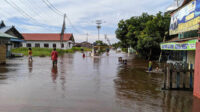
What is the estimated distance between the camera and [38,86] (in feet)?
26.8

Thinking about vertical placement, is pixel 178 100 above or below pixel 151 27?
below

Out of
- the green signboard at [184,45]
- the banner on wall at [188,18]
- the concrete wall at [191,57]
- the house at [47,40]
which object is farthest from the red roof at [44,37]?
the concrete wall at [191,57]

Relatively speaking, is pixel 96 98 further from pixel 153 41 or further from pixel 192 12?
pixel 153 41

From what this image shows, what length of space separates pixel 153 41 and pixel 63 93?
18210 mm

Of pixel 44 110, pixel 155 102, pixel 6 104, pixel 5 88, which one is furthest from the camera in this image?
pixel 5 88

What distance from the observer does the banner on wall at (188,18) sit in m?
11.7

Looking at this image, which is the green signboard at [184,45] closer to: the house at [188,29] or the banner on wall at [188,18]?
the house at [188,29]

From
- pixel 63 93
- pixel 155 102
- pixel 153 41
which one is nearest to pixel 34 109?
pixel 63 93

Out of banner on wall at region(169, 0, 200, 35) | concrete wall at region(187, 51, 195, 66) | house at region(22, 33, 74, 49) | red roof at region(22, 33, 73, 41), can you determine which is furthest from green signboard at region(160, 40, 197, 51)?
red roof at region(22, 33, 73, 41)

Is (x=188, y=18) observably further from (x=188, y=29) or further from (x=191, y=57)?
(x=191, y=57)

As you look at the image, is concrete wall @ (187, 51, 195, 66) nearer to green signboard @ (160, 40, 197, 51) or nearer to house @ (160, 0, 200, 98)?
house @ (160, 0, 200, 98)

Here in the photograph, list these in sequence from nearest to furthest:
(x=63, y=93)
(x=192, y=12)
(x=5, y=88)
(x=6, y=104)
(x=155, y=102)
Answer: (x=6, y=104) < (x=155, y=102) < (x=63, y=93) < (x=5, y=88) < (x=192, y=12)

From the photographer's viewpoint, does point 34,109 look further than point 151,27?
No

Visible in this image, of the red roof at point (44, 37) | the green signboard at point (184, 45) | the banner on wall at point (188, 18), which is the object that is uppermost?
the red roof at point (44, 37)
